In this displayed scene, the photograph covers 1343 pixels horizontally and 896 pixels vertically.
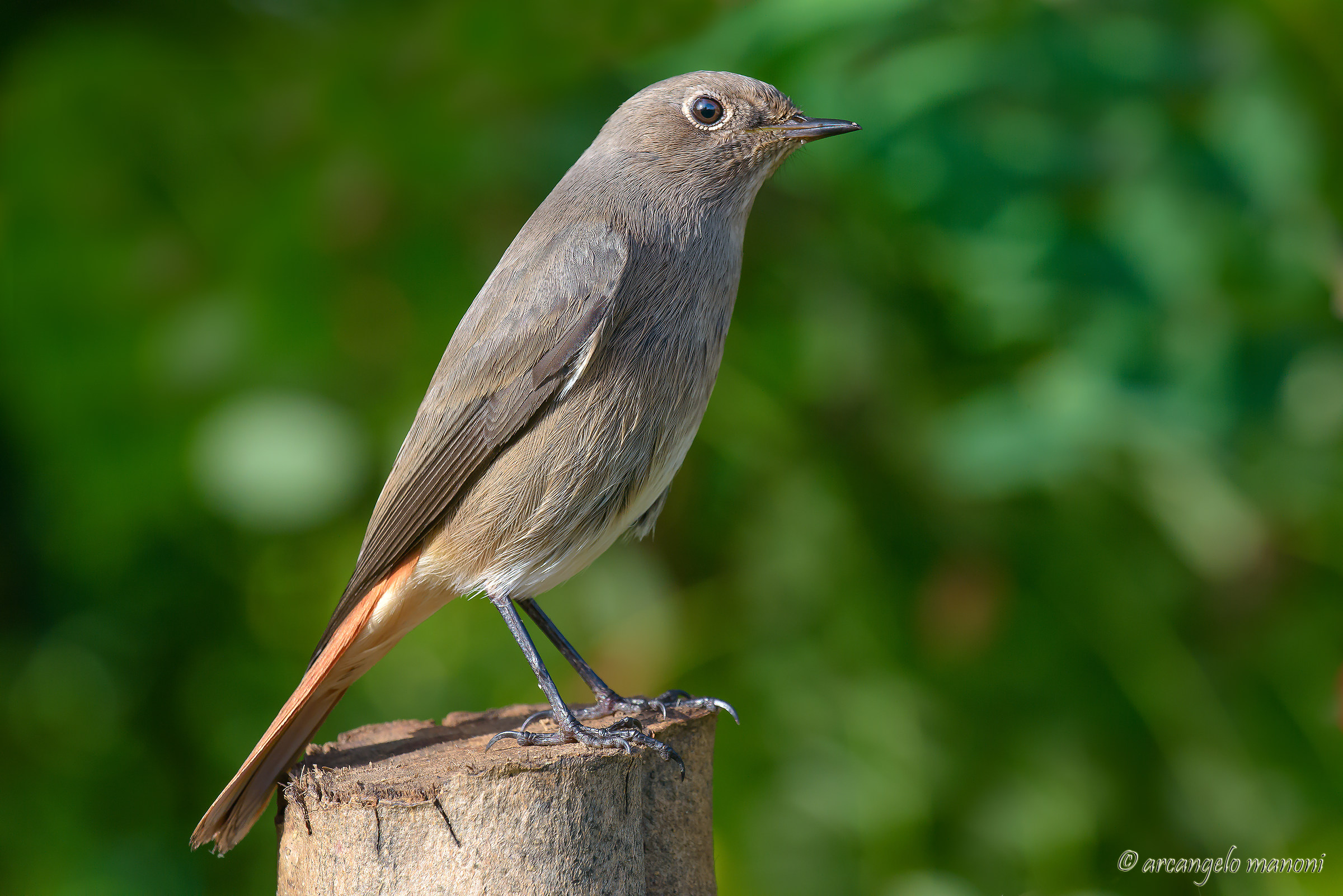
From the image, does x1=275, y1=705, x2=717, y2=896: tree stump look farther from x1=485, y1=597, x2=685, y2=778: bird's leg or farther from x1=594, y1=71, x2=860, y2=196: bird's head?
x1=594, y1=71, x2=860, y2=196: bird's head

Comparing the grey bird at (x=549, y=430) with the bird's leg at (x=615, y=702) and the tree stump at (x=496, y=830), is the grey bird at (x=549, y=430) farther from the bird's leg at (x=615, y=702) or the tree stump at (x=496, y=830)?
the tree stump at (x=496, y=830)

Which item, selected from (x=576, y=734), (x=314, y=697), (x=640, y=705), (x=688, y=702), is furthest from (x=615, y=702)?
(x=314, y=697)

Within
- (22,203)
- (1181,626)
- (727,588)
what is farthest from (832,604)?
(22,203)

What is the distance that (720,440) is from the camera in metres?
4.30

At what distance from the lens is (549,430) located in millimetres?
2938

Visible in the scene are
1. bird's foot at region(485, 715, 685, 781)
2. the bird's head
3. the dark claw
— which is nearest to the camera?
bird's foot at region(485, 715, 685, 781)

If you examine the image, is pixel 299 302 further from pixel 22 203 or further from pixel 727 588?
pixel 727 588

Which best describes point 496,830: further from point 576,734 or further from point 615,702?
point 615,702

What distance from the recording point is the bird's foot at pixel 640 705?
3.07 metres

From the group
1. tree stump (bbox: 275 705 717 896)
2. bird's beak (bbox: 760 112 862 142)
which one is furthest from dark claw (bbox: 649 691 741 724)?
bird's beak (bbox: 760 112 862 142)

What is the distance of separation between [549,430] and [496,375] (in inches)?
8.7

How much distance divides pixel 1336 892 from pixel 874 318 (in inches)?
101

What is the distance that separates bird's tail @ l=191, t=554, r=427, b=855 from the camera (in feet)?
9.04

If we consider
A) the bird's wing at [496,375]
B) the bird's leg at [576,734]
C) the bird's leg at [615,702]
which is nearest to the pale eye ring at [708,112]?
the bird's wing at [496,375]
